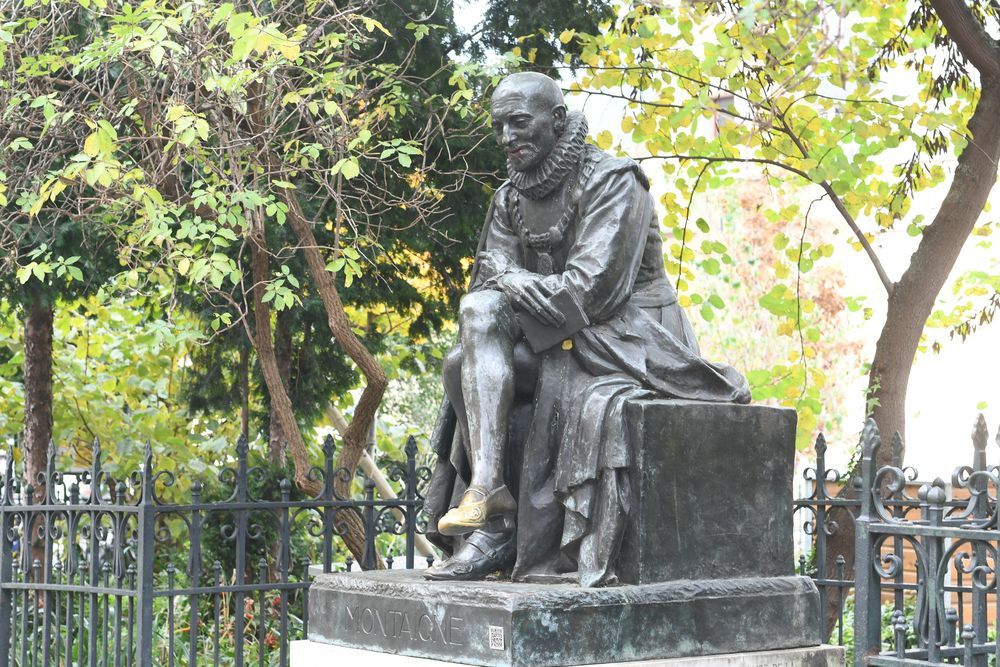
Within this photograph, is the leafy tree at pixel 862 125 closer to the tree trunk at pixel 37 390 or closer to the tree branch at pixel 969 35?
the tree branch at pixel 969 35

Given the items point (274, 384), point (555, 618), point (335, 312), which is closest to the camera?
point (555, 618)

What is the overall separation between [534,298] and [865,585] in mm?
1670

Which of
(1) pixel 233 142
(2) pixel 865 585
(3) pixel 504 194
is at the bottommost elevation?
(2) pixel 865 585

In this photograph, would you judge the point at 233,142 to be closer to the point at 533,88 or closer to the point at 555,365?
the point at 533,88

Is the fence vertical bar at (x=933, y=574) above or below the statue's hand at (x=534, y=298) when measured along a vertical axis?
below

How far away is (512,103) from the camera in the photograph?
17.1 feet

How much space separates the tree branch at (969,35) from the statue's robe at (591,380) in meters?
4.13

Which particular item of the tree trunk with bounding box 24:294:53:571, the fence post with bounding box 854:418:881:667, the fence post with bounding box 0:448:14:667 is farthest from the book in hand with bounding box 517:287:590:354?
the tree trunk with bounding box 24:294:53:571

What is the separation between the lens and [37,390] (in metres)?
10.2

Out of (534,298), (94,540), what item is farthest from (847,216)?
(94,540)

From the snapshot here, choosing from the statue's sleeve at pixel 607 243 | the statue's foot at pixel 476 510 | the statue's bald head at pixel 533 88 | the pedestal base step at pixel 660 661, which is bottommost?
the pedestal base step at pixel 660 661

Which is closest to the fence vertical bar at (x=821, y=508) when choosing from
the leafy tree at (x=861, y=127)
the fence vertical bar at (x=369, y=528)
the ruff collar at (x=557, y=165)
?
the leafy tree at (x=861, y=127)

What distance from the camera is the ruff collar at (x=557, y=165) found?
5.32 meters

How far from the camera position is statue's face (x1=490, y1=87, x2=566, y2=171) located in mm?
5219
